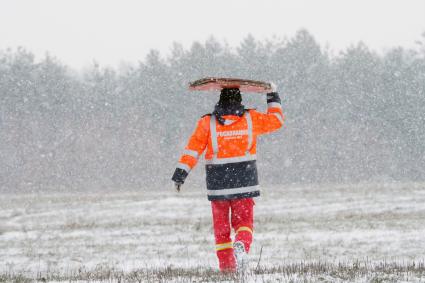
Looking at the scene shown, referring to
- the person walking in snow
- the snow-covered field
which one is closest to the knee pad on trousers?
the person walking in snow

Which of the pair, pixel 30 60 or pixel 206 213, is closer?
pixel 206 213

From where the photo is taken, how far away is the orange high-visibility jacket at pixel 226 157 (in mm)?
6781

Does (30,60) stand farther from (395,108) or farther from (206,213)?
(206,213)

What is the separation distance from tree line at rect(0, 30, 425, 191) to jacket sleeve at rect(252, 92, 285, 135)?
129ft

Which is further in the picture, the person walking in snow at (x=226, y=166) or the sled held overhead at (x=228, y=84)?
the person walking in snow at (x=226, y=166)

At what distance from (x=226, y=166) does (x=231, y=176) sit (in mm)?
125

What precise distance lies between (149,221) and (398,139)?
3335 cm

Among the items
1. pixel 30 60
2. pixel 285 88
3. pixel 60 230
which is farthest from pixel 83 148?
pixel 60 230

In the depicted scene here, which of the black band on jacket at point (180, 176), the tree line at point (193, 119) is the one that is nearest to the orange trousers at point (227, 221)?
the black band on jacket at point (180, 176)

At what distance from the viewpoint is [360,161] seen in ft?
156

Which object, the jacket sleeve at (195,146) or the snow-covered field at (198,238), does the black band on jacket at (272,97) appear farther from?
the snow-covered field at (198,238)

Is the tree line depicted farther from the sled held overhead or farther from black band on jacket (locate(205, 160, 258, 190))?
black band on jacket (locate(205, 160, 258, 190))

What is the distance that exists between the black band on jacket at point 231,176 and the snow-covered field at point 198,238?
848 mm

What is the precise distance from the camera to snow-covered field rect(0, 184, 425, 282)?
9.32 meters
